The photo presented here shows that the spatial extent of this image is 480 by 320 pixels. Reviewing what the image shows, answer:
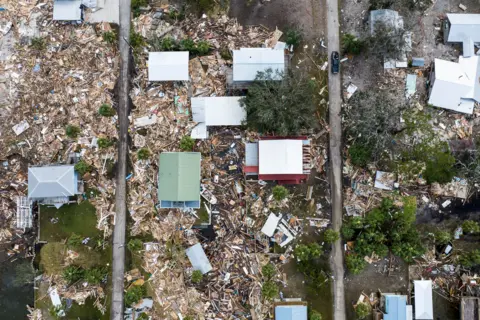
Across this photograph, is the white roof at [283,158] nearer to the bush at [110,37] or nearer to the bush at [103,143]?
the bush at [103,143]

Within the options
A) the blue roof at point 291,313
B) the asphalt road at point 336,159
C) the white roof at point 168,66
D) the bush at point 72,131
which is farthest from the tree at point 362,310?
the bush at point 72,131

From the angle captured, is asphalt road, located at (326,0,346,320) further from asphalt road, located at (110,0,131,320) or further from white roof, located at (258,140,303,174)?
asphalt road, located at (110,0,131,320)

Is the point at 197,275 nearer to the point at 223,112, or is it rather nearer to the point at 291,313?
the point at 291,313

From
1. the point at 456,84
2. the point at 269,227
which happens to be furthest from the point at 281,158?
the point at 456,84

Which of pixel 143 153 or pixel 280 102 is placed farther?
pixel 143 153

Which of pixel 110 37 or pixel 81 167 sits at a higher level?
pixel 110 37

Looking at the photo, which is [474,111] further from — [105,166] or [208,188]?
[105,166]

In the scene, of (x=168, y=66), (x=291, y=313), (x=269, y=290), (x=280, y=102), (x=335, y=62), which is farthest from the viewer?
(x=335, y=62)
